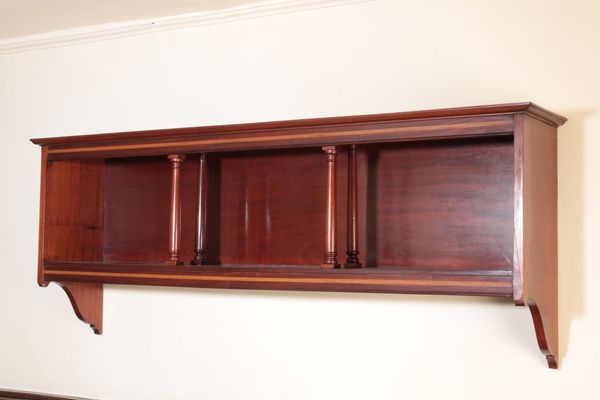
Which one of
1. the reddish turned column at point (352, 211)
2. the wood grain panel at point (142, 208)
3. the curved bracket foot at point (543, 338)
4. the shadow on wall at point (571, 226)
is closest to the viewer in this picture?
the curved bracket foot at point (543, 338)

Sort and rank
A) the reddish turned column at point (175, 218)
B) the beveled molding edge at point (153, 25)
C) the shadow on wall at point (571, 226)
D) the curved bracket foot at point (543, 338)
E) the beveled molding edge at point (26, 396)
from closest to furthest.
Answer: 1. the curved bracket foot at point (543, 338)
2. the shadow on wall at point (571, 226)
3. the reddish turned column at point (175, 218)
4. the beveled molding edge at point (153, 25)
5. the beveled molding edge at point (26, 396)

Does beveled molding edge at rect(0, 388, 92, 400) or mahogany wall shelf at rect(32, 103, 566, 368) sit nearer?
mahogany wall shelf at rect(32, 103, 566, 368)

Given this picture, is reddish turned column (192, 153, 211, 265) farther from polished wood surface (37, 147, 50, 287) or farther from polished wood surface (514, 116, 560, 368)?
polished wood surface (514, 116, 560, 368)

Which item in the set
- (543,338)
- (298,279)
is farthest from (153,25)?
(543,338)

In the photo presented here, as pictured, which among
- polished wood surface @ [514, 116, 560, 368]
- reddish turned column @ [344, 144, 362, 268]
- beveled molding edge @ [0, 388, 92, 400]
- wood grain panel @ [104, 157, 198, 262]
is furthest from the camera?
beveled molding edge @ [0, 388, 92, 400]

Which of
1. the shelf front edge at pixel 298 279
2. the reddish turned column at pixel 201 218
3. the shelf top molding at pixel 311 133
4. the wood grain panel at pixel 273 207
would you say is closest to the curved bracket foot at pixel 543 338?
the shelf front edge at pixel 298 279

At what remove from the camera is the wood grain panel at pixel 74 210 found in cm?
271

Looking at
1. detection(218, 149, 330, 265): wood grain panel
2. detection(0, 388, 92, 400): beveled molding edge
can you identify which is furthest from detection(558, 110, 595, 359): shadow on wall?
detection(0, 388, 92, 400): beveled molding edge

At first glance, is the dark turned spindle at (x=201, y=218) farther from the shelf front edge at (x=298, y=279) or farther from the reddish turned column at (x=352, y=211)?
the reddish turned column at (x=352, y=211)

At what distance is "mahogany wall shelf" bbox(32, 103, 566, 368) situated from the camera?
210 centimetres

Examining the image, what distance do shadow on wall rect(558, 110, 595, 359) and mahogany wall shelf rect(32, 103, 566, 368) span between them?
0.03 meters

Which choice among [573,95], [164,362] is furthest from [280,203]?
[573,95]

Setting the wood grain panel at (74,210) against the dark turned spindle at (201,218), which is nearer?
the dark turned spindle at (201,218)

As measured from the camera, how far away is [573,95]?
2.25m
